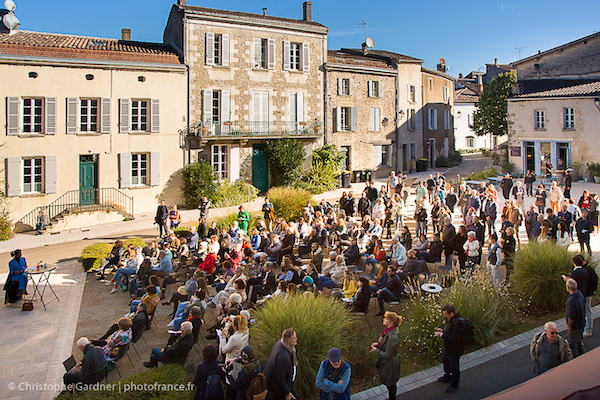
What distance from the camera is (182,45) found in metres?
24.4

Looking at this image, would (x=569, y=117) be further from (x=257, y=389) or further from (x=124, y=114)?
(x=257, y=389)

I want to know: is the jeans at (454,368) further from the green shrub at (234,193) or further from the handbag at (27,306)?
the green shrub at (234,193)

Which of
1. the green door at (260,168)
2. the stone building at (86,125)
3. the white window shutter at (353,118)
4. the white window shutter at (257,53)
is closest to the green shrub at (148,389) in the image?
the stone building at (86,125)

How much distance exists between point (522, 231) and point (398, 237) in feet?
20.6

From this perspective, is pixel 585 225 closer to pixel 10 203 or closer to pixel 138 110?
pixel 138 110

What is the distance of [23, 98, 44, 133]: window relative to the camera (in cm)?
2073

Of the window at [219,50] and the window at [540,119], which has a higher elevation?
the window at [219,50]

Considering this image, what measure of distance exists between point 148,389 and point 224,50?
20729 millimetres

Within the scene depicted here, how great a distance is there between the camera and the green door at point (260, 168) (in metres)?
26.6

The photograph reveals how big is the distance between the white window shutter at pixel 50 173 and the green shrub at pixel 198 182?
210 inches

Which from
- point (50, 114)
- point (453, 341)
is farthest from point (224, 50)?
point (453, 341)

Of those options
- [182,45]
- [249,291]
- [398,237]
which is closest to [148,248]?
[249,291]

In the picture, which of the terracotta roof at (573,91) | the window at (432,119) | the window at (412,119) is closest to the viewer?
the terracotta roof at (573,91)

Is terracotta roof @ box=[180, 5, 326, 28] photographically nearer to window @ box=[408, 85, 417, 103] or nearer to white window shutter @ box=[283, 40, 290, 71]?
white window shutter @ box=[283, 40, 290, 71]
